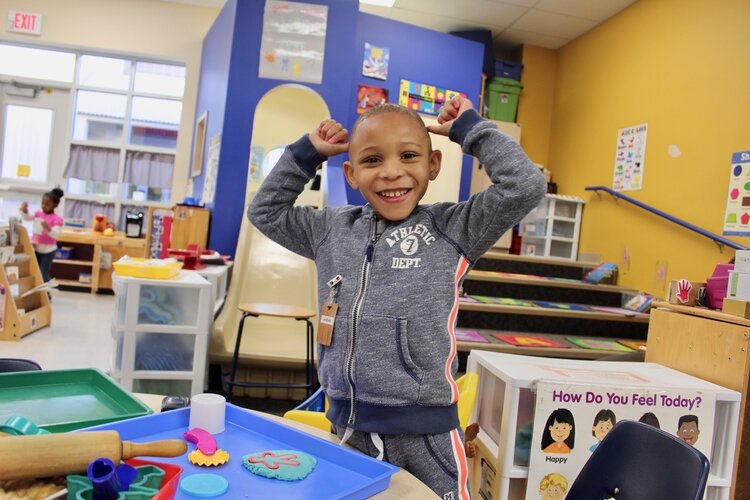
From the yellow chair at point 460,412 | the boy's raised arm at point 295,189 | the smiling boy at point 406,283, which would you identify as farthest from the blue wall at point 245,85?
the smiling boy at point 406,283

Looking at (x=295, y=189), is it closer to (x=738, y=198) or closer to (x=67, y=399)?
(x=67, y=399)

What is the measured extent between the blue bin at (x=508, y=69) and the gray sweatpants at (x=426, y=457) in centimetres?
672

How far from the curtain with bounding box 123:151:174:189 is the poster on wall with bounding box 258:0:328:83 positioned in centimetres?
337

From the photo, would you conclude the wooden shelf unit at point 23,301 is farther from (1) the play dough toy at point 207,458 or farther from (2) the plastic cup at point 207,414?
(1) the play dough toy at point 207,458

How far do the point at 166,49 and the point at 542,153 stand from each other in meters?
5.24

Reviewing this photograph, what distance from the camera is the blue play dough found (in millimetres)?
703

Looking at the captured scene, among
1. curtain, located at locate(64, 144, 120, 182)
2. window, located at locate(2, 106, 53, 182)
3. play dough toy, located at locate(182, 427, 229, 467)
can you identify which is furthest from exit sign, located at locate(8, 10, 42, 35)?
play dough toy, located at locate(182, 427, 229, 467)

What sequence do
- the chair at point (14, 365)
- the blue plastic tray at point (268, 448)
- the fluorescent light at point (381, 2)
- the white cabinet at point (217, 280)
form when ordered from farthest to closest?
1. the fluorescent light at point (381, 2)
2. the white cabinet at point (217, 280)
3. the chair at point (14, 365)
4. the blue plastic tray at point (268, 448)

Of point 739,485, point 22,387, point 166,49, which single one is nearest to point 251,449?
point 22,387

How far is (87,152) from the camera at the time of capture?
7.75 m

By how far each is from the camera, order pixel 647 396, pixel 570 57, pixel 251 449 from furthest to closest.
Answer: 1. pixel 570 57
2. pixel 647 396
3. pixel 251 449

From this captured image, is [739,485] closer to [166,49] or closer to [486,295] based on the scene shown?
[486,295]

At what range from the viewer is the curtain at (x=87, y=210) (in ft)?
25.4

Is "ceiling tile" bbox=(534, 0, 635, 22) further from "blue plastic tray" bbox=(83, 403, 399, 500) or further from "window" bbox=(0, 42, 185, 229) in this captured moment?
"blue plastic tray" bbox=(83, 403, 399, 500)
